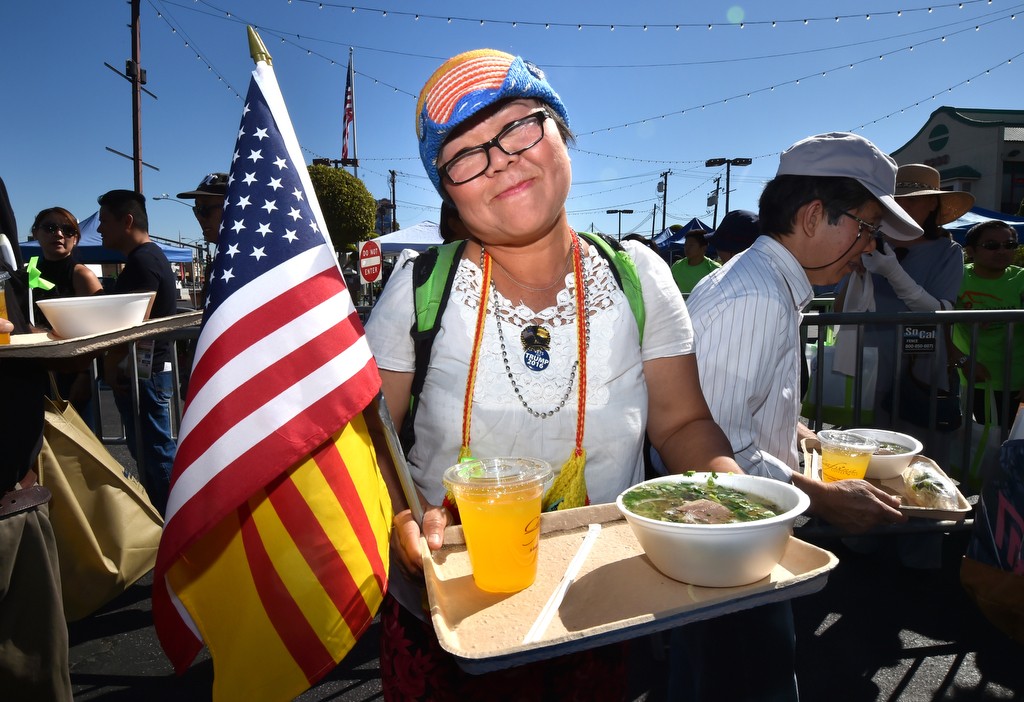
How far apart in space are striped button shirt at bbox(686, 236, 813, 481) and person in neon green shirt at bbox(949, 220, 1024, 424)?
3.56 meters

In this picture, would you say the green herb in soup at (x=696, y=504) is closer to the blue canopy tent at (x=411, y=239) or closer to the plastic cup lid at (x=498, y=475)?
the plastic cup lid at (x=498, y=475)

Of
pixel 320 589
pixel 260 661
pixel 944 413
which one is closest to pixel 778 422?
pixel 320 589

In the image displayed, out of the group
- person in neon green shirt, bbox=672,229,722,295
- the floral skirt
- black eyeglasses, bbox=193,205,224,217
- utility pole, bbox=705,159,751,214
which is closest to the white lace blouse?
the floral skirt

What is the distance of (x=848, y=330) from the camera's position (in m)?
4.02

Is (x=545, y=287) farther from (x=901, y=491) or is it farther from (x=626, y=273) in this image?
(x=901, y=491)

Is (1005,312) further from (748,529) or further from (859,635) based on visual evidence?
(748,529)

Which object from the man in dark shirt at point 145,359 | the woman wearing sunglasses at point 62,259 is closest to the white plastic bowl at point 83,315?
the man in dark shirt at point 145,359

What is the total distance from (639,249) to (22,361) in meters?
1.82

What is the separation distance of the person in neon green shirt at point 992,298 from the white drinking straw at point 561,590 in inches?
186

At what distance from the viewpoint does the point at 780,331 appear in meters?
2.15

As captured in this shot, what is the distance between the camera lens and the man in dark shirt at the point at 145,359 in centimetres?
399

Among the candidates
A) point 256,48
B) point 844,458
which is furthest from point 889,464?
point 256,48

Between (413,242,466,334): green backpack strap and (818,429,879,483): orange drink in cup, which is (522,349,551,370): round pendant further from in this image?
(818,429,879,483): orange drink in cup

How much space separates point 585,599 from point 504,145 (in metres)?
1.07
